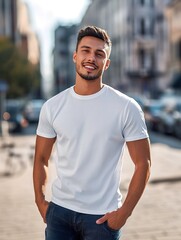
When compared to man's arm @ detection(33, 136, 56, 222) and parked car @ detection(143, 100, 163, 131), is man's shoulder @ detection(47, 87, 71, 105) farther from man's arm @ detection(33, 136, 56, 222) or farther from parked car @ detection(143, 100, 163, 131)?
parked car @ detection(143, 100, 163, 131)

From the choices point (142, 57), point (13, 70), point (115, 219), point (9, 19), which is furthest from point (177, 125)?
point (9, 19)

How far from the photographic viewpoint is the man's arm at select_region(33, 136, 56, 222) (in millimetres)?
2906

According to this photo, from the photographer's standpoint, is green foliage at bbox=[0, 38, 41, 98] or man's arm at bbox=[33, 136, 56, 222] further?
green foliage at bbox=[0, 38, 41, 98]

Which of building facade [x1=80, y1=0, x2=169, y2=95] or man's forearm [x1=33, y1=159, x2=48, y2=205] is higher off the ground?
man's forearm [x1=33, y1=159, x2=48, y2=205]

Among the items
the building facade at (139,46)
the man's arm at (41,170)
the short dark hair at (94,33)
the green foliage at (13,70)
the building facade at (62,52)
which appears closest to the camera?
the short dark hair at (94,33)

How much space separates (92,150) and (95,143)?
4 cm

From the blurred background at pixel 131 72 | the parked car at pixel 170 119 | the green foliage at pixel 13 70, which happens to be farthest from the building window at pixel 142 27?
the parked car at pixel 170 119

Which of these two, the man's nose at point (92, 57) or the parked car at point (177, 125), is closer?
the man's nose at point (92, 57)

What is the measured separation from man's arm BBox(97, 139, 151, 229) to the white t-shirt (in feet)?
0.17

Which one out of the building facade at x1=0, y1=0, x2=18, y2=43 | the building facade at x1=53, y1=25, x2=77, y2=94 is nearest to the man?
the building facade at x1=0, y1=0, x2=18, y2=43

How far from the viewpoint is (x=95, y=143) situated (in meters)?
2.69

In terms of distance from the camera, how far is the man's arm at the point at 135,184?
260 cm

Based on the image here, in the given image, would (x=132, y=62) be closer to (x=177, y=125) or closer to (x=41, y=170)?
(x=177, y=125)

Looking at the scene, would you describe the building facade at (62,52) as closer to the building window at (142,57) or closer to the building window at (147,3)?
the building window at (142,57)
